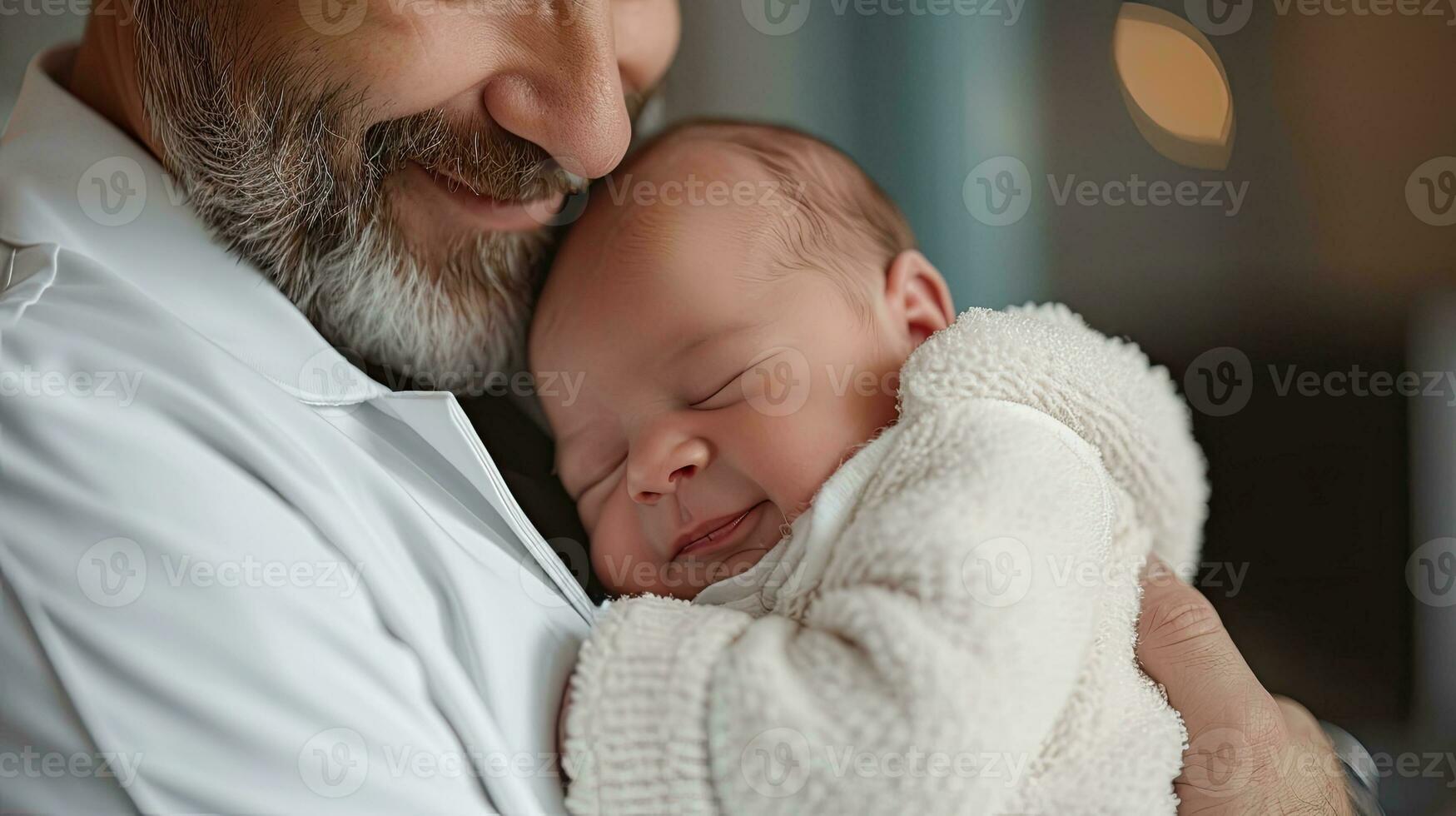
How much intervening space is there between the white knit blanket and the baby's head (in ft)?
0.24

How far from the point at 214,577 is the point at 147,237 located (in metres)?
0.40

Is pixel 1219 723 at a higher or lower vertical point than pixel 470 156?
lower

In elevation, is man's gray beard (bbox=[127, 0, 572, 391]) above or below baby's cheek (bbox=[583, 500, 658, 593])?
above

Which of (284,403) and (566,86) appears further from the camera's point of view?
(566,86)

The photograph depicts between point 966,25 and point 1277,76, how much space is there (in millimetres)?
506

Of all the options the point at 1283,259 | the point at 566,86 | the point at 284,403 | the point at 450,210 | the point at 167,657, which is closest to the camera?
the point at 167,657

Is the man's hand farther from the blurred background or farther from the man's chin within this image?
the man's chin

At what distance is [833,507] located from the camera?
80 cm

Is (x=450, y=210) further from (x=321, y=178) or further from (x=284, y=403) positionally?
(x=284, y=403)

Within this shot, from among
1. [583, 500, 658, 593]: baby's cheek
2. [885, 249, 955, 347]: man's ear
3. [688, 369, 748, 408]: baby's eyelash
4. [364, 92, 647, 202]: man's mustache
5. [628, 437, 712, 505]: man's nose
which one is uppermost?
[364, 92, 647, 202]: man's mustache

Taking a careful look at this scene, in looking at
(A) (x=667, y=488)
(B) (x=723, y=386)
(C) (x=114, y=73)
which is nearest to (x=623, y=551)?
(A) (x=667, y=488)

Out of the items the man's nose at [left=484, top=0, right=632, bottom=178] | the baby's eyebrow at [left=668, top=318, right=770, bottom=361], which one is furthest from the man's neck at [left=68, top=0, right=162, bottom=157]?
the baby's eyebrow at [left=668, top=318, right=770, bottom=361]

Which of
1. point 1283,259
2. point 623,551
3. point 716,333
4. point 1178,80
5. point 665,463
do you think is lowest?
point 623,551

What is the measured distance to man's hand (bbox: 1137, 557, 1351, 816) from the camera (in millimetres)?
A: 832
